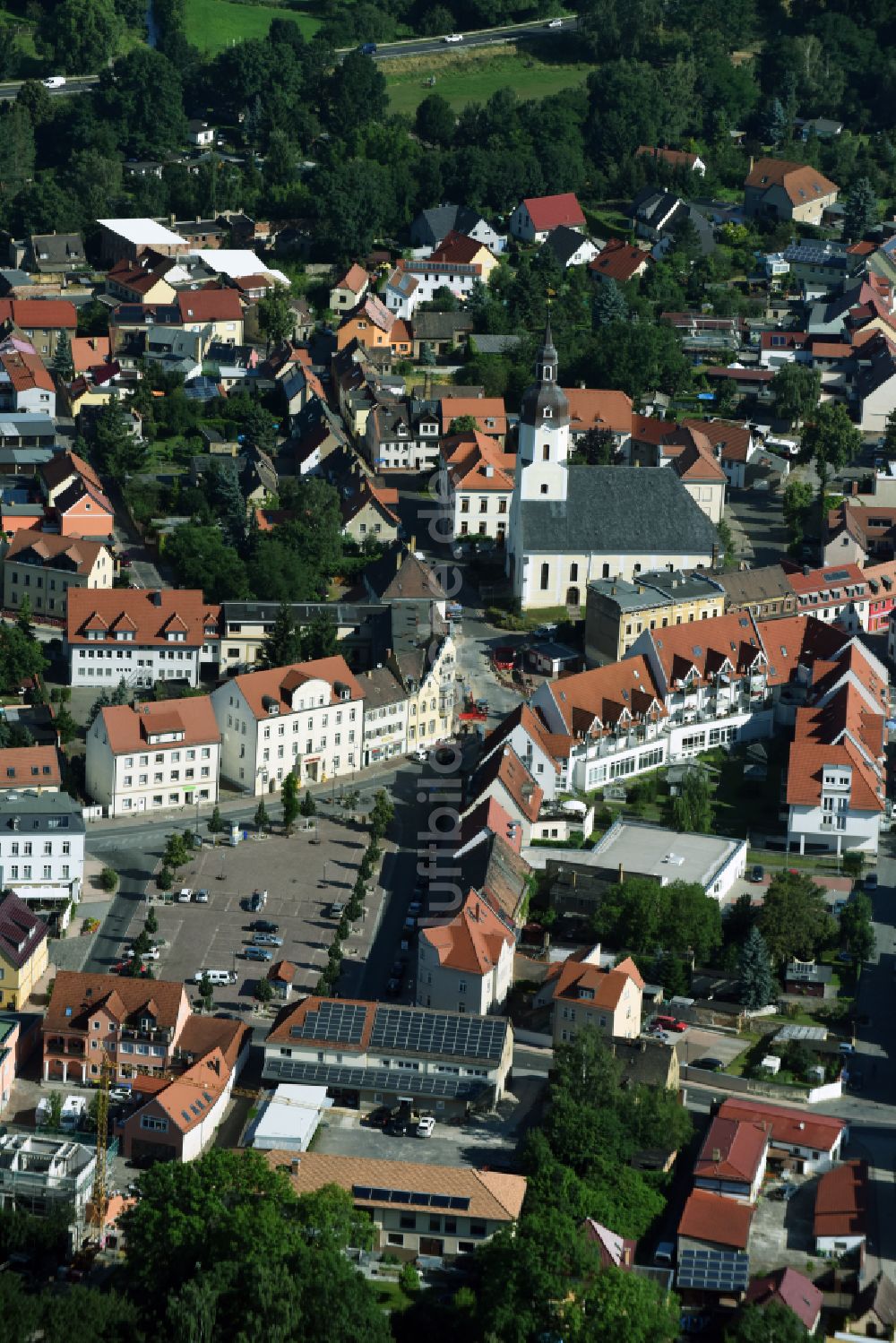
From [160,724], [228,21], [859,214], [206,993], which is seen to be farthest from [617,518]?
[228,21]

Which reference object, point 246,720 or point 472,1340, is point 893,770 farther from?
point 472,1340

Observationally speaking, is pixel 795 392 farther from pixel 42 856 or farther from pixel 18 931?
pixel 18 931

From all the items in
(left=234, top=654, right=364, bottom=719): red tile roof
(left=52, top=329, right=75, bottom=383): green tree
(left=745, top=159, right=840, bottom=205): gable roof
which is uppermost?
(left=745, top=159, right=840, bottom=205): gable roof

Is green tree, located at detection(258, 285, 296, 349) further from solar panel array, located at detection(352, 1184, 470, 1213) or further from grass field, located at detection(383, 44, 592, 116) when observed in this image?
solar panel array, located at detection(352, 1184, 470, 1213)

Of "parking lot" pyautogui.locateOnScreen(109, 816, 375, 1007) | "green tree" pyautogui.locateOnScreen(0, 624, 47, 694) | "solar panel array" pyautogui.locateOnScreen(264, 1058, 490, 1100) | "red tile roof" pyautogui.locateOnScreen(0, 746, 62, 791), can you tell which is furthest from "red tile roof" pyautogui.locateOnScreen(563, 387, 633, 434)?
"solar panel array" pyautogui.locateOnScreen(264, 1058, 490, 1100)

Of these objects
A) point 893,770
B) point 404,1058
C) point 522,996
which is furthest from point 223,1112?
point 893,770

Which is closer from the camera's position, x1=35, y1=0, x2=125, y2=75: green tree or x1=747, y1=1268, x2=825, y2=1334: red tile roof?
x1=747, y1=1268, x2=825, y2=1334: red tile roof
